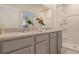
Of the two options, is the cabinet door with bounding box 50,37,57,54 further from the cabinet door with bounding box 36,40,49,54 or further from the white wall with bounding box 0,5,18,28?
the white wall with bounding box 0,5,18,28

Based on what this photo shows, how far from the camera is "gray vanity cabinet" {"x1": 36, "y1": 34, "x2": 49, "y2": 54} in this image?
193 cm

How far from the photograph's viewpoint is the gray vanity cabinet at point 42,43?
1.93 metres

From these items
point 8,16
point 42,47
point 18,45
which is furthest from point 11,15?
point 18,45

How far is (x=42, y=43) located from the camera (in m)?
2.10

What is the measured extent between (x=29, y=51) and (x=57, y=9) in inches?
107

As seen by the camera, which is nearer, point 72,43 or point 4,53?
point 4,53

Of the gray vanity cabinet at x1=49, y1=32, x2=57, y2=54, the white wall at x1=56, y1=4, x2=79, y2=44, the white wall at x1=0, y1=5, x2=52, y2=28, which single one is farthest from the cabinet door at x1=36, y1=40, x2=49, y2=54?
the white wall at x1=56, y1=4, x2=79, y2=44

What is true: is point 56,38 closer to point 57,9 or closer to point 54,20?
point 54,20

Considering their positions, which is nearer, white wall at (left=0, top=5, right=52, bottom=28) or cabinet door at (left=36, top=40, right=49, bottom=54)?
cabinet door at (left=36, top=40, right=49, bottom=54)

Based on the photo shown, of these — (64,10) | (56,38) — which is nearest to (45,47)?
(56,38)

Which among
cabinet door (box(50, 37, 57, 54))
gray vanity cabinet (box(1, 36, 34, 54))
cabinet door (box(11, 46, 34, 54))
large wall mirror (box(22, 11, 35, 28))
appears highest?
large wall mirror (box(22, 11, 35, 28))

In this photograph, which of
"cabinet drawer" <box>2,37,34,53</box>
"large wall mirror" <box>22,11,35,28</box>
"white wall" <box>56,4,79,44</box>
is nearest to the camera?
"cabinet drawer" <box>2,37,34,53</box>

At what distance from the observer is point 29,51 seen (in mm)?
1684

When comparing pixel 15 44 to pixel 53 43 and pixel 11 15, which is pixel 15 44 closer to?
pixel 11 15
